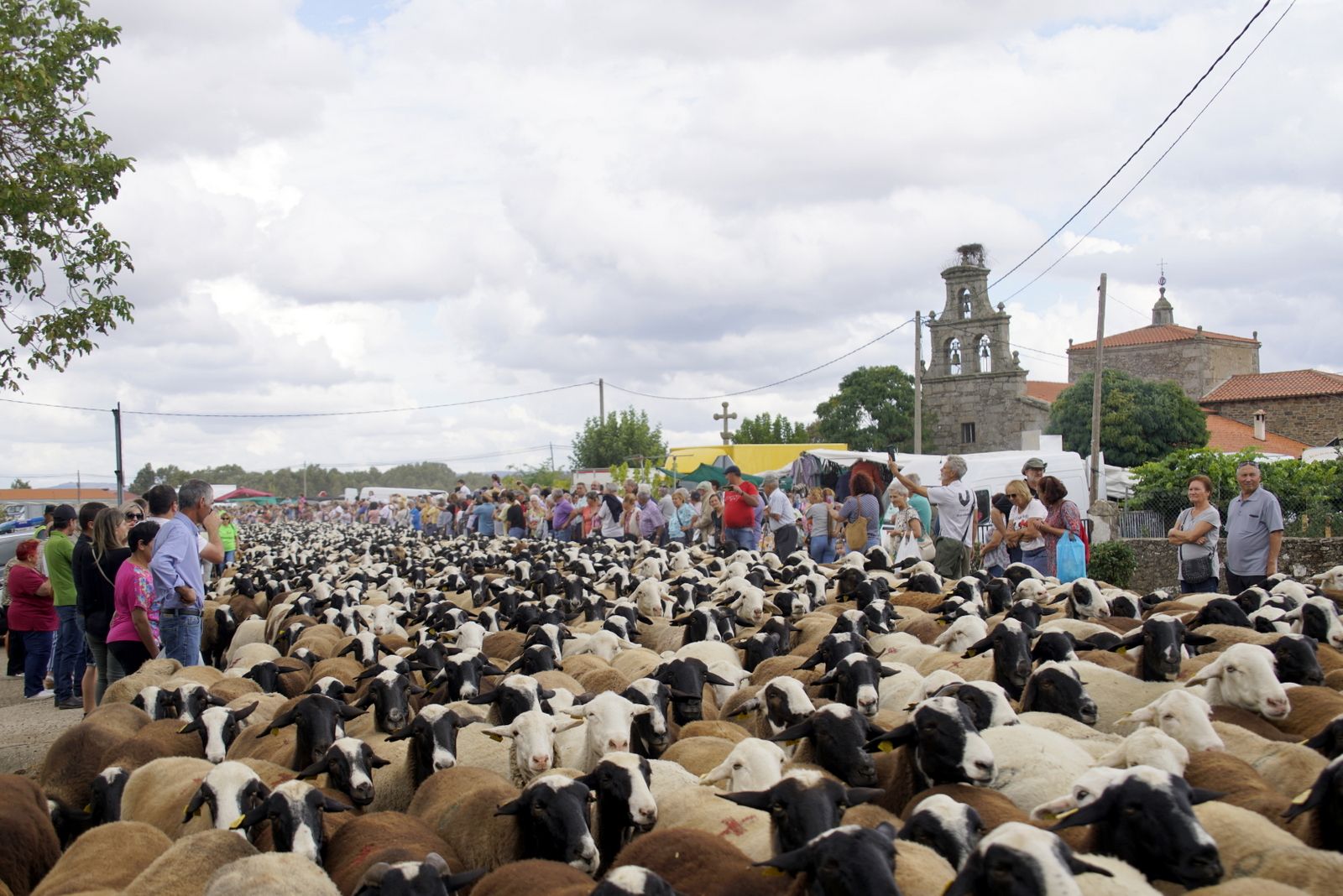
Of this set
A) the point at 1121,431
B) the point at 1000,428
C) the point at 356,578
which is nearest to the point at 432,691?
the point at 356,578

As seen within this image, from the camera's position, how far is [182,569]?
697 cm

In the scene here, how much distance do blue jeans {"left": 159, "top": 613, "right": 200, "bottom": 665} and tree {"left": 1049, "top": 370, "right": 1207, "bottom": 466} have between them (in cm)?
4262

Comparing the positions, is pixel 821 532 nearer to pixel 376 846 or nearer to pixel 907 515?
pixel 907 515

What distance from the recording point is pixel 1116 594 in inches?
352

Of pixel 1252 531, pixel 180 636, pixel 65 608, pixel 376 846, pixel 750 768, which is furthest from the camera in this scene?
pixel 65 608

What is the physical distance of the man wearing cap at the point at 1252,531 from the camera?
8359 millimetres

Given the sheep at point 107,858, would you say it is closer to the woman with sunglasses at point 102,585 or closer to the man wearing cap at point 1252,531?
the woman with sunglasses at point 102,585

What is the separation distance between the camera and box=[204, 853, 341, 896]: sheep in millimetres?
3646

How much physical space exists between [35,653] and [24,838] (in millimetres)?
7170

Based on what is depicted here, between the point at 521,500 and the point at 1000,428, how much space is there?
41321 millimetres

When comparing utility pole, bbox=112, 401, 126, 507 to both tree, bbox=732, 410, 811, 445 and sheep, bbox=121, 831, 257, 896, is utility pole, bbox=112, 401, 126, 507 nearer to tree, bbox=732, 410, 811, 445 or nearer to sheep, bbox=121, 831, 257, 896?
sheep, bbox=121, 831, 257, 896

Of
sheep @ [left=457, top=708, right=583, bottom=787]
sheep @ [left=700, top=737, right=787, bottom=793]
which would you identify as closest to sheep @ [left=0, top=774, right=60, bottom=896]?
sheep @ [left=457, top=708, right=583, bottom=787]

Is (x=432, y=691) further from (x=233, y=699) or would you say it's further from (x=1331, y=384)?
(x=1331, y=384)

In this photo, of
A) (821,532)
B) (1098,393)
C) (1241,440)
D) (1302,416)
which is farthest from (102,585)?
(1302,416)
